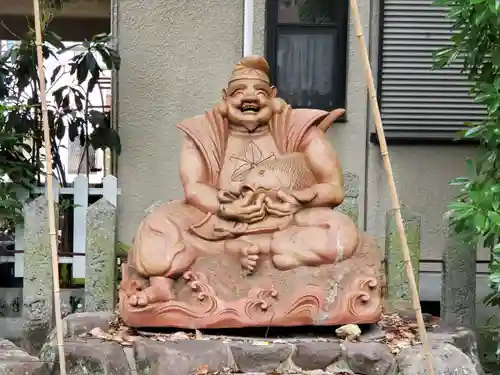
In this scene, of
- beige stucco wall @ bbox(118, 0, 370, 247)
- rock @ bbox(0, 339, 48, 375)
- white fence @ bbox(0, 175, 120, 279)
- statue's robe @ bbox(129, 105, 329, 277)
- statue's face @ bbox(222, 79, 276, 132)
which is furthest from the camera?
beige stucco wall @ bbox(118, 0, 370, 247)

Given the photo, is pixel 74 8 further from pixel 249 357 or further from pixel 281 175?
pixel 249 357

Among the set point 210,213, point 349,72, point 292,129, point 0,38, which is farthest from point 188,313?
point 0,38

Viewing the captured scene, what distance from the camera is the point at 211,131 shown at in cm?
423

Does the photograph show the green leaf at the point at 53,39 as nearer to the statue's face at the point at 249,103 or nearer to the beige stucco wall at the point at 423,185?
the statue's face at the point at 249,103

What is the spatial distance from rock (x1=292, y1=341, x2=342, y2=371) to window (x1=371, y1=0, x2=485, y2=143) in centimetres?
292

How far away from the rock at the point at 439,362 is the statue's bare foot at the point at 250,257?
816 millimetres

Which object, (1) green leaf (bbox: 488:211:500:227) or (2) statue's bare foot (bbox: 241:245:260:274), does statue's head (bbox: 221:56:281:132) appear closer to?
(2) statue's bare foot (bbox: 241:245:260:274)

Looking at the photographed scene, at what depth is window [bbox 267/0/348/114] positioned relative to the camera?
6.26 metres

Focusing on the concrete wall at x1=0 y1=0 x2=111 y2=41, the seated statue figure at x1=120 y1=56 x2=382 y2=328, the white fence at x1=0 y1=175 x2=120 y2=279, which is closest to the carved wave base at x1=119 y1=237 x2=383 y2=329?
the seated statue figure at x1=120 y1=56 x2=382 y2=328

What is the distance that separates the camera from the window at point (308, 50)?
6.26 meters

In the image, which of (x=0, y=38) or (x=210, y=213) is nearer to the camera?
(x=210, y=213)

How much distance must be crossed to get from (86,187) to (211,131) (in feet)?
5.55

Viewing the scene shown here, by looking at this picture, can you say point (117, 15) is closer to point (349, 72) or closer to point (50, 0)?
point (50, 0)

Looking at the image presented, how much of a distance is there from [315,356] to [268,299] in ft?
1.19
